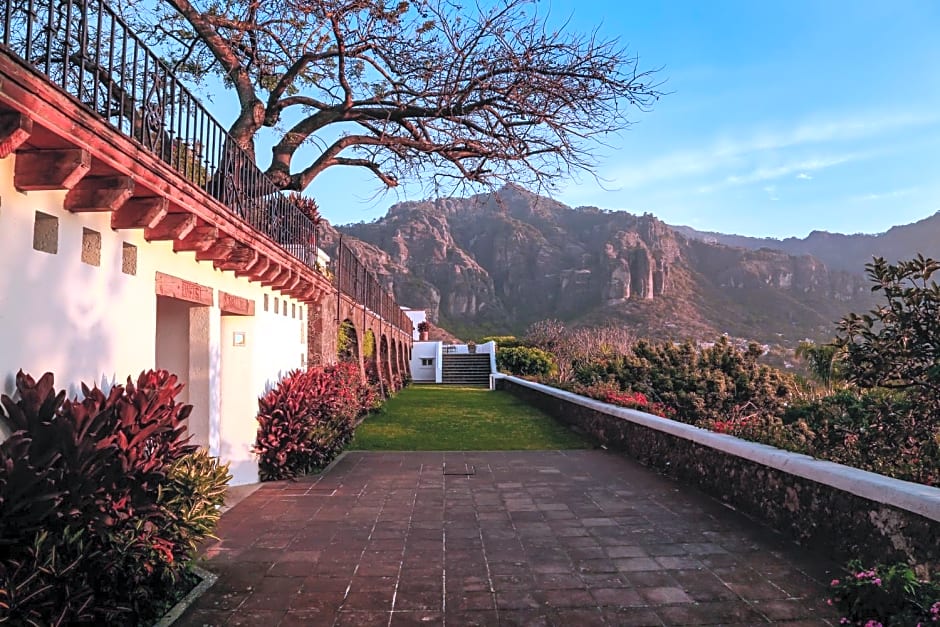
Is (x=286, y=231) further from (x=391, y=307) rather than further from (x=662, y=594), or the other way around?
(x=391, y=307)

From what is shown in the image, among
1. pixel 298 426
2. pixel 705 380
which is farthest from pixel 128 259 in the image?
pixel 705 380

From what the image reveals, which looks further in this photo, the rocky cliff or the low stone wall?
the rocky cliff

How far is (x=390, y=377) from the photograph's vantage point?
20625 millimetres

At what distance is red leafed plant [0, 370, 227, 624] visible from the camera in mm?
2547

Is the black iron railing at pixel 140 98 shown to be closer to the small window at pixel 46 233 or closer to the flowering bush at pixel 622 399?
the small window at pixel 46 233

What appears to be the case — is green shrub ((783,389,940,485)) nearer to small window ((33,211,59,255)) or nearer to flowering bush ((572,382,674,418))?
flowering bush ((572,382,674,418))

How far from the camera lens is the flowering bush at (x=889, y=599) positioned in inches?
92.5

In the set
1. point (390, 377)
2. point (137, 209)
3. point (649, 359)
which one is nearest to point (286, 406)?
point (137, 209)

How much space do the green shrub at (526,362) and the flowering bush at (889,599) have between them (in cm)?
2273

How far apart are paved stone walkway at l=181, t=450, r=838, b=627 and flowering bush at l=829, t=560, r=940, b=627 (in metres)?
0.87

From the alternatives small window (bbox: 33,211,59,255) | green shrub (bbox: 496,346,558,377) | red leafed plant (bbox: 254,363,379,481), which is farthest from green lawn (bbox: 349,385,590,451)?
green shrub (bbox: 496,346,558,377)

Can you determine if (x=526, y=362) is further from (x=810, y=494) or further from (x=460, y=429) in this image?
(x=810, y=494)

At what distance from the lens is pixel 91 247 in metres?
3.75

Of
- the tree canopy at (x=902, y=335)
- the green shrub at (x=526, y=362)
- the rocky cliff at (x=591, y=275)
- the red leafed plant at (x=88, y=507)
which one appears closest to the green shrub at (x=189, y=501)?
the red leafed plant at (x=88, y=507)
